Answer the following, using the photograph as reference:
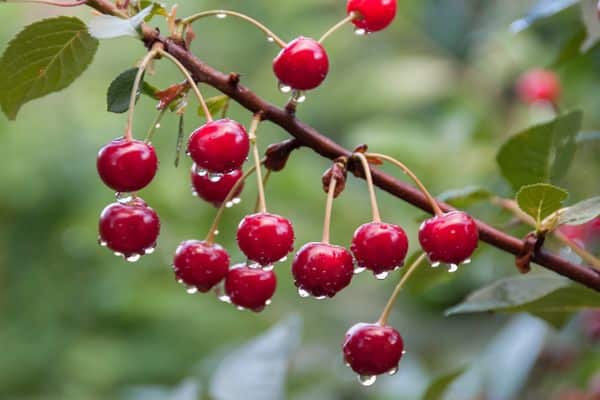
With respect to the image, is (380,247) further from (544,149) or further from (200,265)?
(544,149)

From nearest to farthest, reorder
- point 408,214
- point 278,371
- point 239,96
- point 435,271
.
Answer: point 239,96, point 435,271, point 278,371, point 408,214

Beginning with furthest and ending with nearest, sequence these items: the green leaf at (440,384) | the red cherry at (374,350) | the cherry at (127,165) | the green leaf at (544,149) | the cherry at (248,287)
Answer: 1. the green leaf at (440,384)
2. the green leaf at (544,149)
3. the cherry at (248,287)
4. the red cherry at (374,350)
5. the cherry at (127,165)

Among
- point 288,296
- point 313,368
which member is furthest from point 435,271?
point 288,296

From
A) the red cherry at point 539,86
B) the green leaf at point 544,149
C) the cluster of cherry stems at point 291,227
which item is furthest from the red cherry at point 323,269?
the red cherry at point 539,86

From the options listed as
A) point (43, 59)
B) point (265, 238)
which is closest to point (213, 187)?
point (265, 238)

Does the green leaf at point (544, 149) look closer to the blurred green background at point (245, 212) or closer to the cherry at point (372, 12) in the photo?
the cherry at point (372, 12)

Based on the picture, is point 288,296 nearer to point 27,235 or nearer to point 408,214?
point 408,214

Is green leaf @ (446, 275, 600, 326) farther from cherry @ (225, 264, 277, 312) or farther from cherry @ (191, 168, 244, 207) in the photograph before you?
cherry @ (191, 168, 244, 207)
